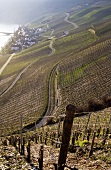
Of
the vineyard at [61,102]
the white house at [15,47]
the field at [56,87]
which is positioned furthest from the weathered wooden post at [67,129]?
the white house at [15,47]

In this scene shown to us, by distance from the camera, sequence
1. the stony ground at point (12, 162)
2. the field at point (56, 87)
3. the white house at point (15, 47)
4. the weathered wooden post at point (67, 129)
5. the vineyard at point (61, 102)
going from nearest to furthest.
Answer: the weathered wooden post at point (67, 129) → the stony ground at point (12, 162) → the vineyard at point (61, 102) → the field at point (56, 87) → the white house at point (15, 47)

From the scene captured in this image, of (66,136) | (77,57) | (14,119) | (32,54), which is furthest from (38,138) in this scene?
(32,54)

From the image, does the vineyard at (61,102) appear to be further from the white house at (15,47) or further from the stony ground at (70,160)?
the white house at (15,47)

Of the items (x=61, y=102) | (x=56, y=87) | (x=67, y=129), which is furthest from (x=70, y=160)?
(x=56, y=87)

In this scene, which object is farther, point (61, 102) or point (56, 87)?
point (56, 87)

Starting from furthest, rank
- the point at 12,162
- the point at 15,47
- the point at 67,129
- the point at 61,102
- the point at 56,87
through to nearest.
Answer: the point at 15,47, the point at 56,87, the point at 61,102, the point at 12,162, the point at 67,129

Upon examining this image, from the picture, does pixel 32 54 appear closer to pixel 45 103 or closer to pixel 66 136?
pixel 45 103

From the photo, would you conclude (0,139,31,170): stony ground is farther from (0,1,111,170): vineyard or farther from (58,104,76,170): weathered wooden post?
(58,104,76,170): weathered wooden post

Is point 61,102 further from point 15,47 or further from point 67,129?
point 15,47

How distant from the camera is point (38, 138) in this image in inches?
942

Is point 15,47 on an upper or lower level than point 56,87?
upper

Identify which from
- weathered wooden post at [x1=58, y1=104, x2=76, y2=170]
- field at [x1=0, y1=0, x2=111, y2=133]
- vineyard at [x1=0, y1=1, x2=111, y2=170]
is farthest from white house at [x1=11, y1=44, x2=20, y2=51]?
weathered wooden post at [x1=58, y1=104, x2=76, y2=170]

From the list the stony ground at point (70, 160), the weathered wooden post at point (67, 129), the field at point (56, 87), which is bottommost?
the field at point (56, 87)

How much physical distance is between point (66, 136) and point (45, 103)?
136ft
